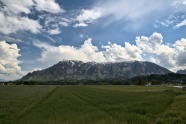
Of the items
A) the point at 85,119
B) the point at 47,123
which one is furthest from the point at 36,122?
the point at 85,119

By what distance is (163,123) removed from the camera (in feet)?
70.9

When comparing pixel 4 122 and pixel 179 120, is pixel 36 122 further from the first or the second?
pixel 179 120

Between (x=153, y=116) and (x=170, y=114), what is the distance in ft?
6.21

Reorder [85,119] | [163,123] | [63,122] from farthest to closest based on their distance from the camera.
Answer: [85,119]
[63,122]
[163,123]

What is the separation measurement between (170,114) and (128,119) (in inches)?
206

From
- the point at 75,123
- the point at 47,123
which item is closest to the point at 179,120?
the point at 75,123

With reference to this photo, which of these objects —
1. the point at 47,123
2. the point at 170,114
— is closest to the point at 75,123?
the point at 47,123

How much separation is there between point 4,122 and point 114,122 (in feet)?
36.2

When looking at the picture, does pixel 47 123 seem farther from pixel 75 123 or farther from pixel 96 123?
pixel 96 123

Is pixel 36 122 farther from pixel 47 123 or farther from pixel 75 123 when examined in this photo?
pixel 75 123

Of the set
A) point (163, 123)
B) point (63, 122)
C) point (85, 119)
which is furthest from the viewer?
point (85, 119)

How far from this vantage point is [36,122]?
23828mm

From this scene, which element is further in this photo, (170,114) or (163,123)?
(170,114)

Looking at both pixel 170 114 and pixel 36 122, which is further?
pixel 170 114
